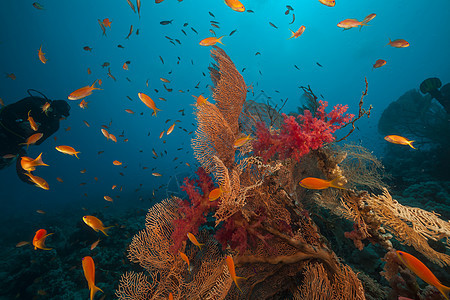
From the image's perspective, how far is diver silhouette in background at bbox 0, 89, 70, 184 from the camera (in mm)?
6980

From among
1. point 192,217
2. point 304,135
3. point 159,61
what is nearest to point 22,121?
point 192,217

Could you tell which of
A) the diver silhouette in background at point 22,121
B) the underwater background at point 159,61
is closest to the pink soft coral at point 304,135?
the diver silhouette in background at point 22,121

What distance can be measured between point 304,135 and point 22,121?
1049 cm

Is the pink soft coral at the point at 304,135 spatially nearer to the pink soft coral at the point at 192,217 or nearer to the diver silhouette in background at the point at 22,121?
the pink soft coral at the point at 192,217

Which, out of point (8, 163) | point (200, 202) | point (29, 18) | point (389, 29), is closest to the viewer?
point (200, 202)

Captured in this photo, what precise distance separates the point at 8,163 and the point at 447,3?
299ft

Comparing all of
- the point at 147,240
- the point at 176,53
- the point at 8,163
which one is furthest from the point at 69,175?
the point at 147,240

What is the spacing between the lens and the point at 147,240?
3.02m

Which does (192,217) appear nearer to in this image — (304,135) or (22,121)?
(304,135)

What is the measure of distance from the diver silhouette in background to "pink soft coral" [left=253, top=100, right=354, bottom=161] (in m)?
8.41

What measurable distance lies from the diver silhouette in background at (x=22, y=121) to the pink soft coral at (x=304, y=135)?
8.41m

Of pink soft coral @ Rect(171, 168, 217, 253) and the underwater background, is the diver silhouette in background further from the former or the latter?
the underwater background

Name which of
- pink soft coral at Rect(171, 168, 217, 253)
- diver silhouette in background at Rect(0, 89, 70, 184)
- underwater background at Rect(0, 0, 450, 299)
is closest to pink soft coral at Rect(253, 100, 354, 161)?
pink soft coral at Rect(171, 168, 217, 253)

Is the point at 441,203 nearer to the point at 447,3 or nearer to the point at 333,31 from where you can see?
the point at 447,3
